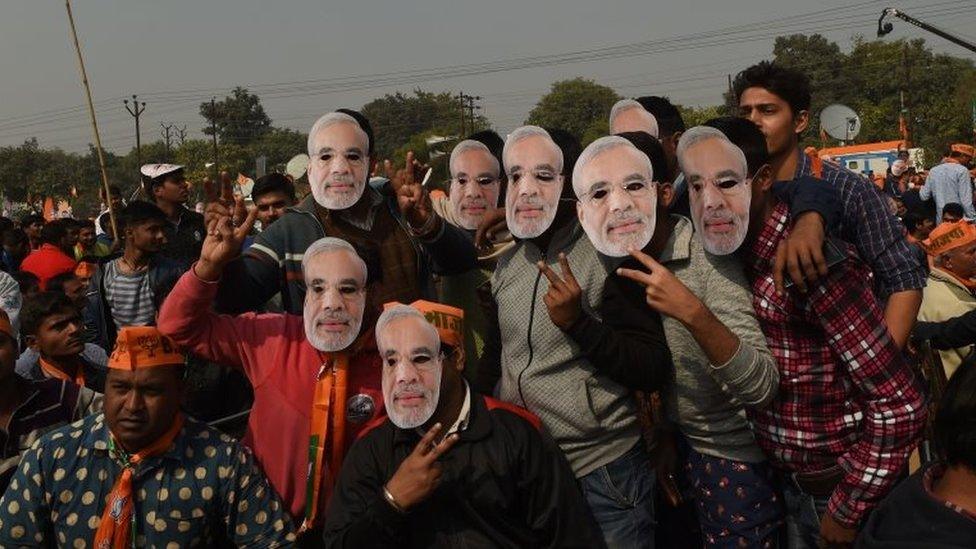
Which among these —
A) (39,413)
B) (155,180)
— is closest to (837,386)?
(39,413)

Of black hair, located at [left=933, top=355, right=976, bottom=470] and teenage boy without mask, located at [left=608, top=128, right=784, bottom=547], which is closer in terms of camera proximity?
black hair, located at [left=933, top=355, right=976, bottom=470]

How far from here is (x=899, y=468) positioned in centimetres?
275

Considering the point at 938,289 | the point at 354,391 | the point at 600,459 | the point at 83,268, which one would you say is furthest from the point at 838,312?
the point at 83,268

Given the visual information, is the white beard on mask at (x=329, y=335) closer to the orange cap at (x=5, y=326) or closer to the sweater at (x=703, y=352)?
the sweater at (x=703, y=352)

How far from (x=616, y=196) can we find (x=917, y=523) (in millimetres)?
1423

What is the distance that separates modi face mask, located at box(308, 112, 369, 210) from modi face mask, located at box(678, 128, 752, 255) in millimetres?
1387

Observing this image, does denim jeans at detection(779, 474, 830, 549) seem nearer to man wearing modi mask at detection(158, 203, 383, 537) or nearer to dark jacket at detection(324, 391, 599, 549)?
dark jacket at detection(324, 391, 599, 549)

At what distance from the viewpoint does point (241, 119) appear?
113m

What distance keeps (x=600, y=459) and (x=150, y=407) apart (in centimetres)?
149

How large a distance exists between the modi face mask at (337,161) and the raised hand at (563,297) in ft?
3.76

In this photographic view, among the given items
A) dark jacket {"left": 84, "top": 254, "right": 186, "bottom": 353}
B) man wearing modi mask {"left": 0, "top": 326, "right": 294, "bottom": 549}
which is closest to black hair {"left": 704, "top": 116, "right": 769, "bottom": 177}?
man wearing modi mask {"left": 0, "top": 326, "right": 294, "bottom": 549}

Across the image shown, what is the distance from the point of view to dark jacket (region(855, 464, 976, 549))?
195 cm

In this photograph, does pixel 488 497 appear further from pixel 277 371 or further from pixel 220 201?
pixel 220 201

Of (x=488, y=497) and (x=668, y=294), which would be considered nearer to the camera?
(x=668, y=294)
